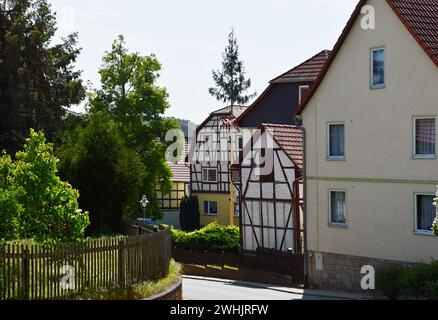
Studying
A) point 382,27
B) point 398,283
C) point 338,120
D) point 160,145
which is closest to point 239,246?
point 160,145

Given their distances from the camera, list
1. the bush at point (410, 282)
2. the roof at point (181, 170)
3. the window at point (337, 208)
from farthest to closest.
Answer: the roof at point (181, 170)
the window at point (337, 208)
the bush at point (410, 282)

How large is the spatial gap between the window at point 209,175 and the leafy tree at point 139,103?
532 inches

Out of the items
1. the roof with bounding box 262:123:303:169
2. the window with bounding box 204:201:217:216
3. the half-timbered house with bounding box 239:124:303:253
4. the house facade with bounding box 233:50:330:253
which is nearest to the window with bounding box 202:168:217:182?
the window with bounding box 204:201:217:216

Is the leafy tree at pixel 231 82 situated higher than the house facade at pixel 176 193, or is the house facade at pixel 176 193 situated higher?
the leafy tree at pixel 231 82

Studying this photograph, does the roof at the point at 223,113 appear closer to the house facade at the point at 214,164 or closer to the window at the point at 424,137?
the house facade at the point at 214,164

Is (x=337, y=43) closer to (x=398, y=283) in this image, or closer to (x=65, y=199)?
(x=398, y=283)

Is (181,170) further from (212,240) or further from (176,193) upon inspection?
(212,240)

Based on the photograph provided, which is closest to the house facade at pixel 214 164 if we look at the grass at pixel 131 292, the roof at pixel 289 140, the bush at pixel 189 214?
the bush at pixel 189 214

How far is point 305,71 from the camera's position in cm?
4725

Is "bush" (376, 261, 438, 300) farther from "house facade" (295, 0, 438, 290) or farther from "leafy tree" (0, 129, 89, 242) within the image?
"leafy tree" (0, 129, 89, 242)

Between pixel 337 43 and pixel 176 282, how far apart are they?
44.6 ft

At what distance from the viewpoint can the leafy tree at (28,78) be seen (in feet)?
142

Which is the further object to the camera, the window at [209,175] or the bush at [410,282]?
the window at [209,175]

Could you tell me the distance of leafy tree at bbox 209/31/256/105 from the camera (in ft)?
265
